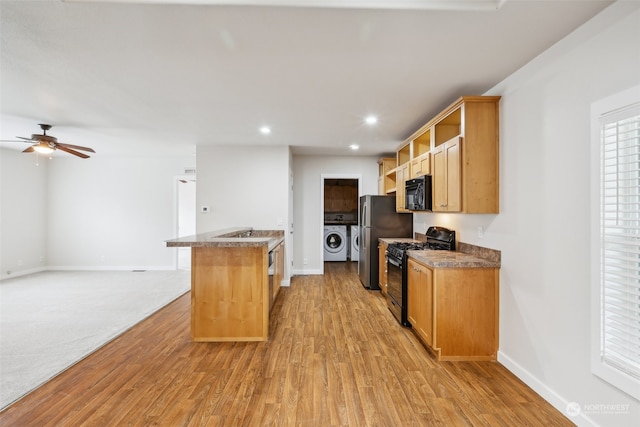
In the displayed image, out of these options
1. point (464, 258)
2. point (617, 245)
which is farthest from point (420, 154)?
point (617, 245)

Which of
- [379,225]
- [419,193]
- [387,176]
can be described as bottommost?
[379,225]

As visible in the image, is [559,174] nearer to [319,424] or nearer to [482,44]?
[482,44]

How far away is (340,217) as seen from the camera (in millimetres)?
7805

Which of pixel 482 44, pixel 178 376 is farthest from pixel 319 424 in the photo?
pixel 482 44

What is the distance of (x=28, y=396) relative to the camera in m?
2.00

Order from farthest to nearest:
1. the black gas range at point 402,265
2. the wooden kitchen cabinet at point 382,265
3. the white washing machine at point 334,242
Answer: the white washing machine at point 334,242 < the wooden kitchen cabinet at point 382,265 < the black gas range at point 402,265

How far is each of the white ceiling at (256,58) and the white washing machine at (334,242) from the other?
3927 millimetres

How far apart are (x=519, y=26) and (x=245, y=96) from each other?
7.44ft

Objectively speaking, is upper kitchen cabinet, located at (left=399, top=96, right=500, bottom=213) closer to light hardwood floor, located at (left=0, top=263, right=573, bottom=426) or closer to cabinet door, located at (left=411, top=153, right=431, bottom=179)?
cabinet door, located at (left=411, top=153, right=431, bottom=179)

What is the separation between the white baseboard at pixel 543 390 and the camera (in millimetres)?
1698

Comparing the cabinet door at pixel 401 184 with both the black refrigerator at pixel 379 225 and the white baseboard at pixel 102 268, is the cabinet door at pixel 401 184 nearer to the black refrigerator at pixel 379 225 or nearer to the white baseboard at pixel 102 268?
the black refrigerator at pixel 379 225

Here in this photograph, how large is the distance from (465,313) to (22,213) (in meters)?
8.02

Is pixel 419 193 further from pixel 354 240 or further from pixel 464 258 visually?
pixel 354 240

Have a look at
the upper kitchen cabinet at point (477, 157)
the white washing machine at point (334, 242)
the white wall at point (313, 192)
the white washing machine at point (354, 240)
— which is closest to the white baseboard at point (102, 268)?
the white wall at point (313, 192)
